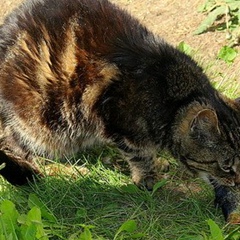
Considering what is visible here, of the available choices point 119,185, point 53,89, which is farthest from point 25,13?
point 119,185

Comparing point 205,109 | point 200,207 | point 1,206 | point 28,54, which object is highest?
point 28,54

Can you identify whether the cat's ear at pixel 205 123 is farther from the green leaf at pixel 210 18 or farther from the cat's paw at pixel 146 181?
the green leaf at pixel 210 18

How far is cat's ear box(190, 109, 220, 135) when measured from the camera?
144 inches

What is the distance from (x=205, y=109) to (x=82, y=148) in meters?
1.22

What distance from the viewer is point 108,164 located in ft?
14.7

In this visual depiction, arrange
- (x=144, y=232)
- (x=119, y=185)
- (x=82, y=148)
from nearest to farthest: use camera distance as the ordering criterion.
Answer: (x=144, y=232) → (x=119, y=185) → (x=82, y=148)

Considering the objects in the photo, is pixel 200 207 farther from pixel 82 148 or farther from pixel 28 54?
pixel 28 54

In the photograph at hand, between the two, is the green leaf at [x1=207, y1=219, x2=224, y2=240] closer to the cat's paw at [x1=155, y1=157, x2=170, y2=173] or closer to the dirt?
the cat's paw at [x1=155, y1=157, x2=170, y2=173]

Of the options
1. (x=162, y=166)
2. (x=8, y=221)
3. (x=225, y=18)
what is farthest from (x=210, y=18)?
(x=8, y=221)

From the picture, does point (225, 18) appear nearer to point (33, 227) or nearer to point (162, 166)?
point (162, 166)

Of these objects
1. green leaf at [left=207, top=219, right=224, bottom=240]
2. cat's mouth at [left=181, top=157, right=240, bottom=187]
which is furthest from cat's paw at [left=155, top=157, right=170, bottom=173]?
green leaf at [left=207, top=219, right=224, bottom=240]

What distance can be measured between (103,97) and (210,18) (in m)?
1.89

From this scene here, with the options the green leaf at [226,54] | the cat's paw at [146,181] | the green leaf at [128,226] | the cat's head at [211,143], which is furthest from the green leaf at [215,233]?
the green leaf at [226,54]

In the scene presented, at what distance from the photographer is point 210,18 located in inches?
219
